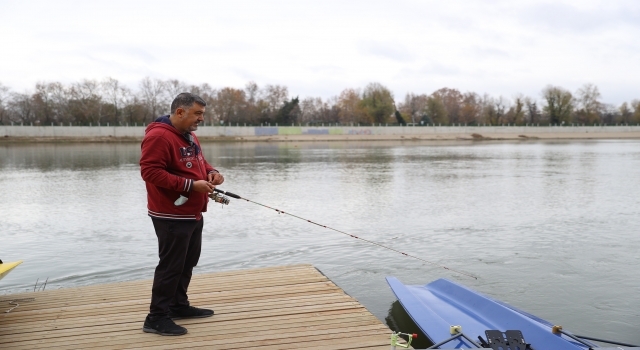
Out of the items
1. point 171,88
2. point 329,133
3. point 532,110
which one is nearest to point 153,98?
point 171,88

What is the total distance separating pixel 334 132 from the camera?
106875 millimetres

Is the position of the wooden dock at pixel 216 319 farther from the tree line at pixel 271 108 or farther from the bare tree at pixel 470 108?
the bare tree at pixel 470 108

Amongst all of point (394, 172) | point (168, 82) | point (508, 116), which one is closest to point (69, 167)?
point (394, 172)

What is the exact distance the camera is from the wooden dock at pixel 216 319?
488 cm

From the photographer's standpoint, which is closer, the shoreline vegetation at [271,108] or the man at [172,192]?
the man at [172,192]

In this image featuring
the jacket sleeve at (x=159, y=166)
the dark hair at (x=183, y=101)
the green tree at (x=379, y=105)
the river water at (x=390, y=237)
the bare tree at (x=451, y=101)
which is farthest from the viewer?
the bare tree at (x=451, y=101)

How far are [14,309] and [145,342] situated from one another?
2.10 m

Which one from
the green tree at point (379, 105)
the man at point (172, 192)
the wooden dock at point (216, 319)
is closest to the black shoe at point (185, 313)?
the wooden dock at point (216, 319)

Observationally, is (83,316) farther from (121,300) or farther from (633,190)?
(633,190)

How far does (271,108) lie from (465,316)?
126 m

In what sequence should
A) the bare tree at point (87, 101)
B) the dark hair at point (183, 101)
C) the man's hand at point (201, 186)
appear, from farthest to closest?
1. the bare tree at point (87, 101)
2. the dark hair at point (183, 101)
3. the man's hand at point (201, 186)

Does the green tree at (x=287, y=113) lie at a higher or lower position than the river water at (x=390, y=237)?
higher

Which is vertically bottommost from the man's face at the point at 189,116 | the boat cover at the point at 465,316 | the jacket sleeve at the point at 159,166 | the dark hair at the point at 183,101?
the boat cover at the point at 465,316

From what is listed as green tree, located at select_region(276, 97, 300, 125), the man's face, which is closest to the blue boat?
the man's face
